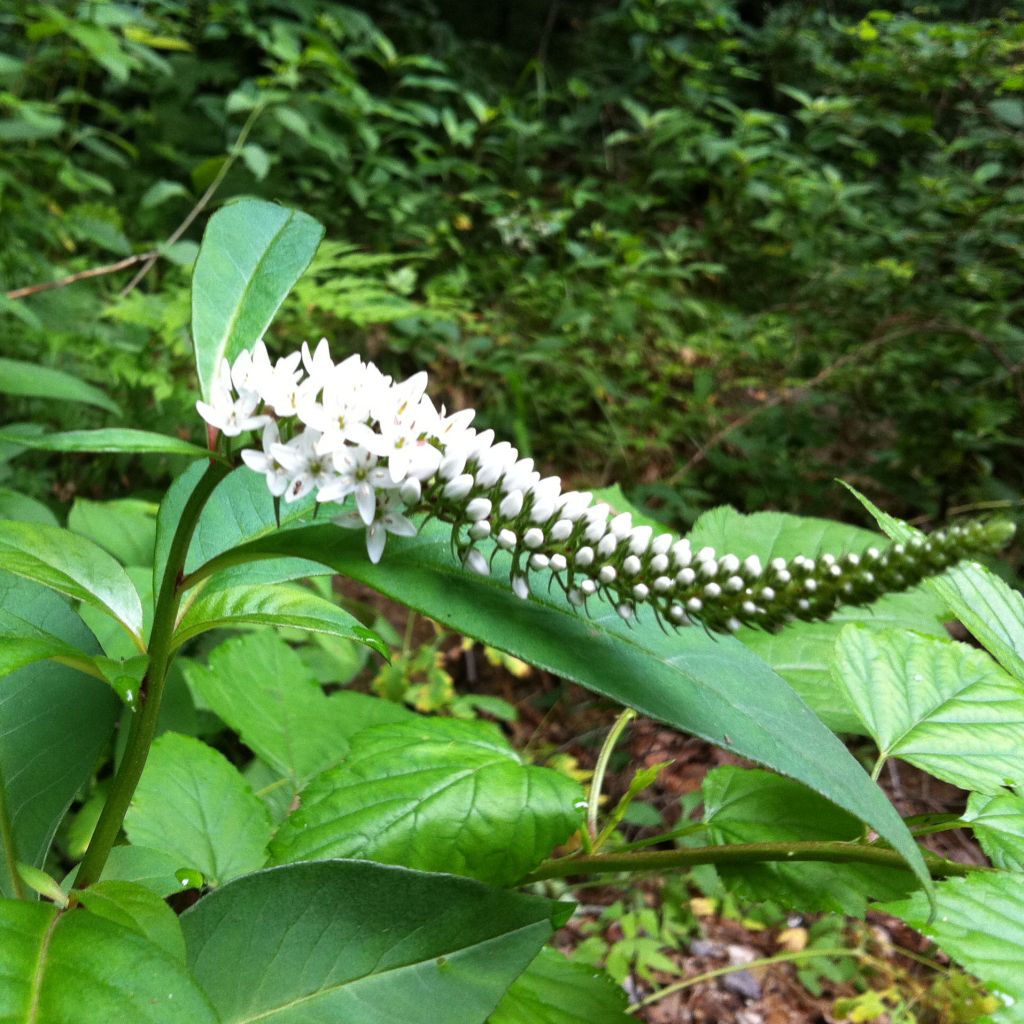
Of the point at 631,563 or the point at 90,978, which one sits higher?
the point at 631,563

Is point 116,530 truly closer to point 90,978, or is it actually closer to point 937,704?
point 90,978

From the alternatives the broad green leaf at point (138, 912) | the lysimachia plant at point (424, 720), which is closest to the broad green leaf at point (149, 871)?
the lysimachia plant at point (424, 720)

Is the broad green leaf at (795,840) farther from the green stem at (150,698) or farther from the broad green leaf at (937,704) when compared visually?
the green stem at (150,698)

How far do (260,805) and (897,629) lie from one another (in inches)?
38.8

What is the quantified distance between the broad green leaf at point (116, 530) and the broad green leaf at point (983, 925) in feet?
5.80

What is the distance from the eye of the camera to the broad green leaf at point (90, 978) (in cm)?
62

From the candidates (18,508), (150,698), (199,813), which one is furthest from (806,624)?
(18,508)

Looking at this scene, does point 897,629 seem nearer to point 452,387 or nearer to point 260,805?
point 260,805

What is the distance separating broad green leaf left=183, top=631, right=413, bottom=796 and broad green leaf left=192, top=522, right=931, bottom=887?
2.36ft

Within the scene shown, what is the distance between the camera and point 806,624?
1171 millimetres

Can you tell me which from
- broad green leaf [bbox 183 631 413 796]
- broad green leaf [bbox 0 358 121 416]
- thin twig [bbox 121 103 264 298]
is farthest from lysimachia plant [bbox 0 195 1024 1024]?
thin twig [bbox 121 103 264 298]

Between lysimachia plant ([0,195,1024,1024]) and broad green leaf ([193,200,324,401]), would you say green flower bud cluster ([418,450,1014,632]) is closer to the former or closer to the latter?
lysimachia plant ([0,195,1024,1024])

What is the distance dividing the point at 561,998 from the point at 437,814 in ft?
0.98

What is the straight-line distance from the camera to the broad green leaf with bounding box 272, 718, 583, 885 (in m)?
0.97
